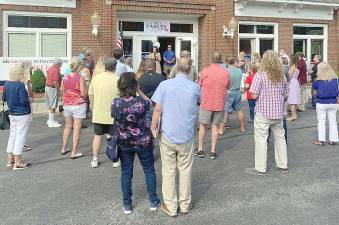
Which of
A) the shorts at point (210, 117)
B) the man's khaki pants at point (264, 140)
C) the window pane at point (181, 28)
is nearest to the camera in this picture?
A: the man's khaki pants at point (264, 140)

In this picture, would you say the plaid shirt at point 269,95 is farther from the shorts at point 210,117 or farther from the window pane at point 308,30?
the window pane at point 308,30

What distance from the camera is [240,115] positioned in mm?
10117

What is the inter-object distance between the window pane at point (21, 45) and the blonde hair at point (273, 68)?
10283 mm

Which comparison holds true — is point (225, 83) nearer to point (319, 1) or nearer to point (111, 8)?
point (111, 8)

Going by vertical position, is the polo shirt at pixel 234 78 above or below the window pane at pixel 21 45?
below

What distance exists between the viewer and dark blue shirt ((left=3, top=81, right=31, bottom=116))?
22.5 feet

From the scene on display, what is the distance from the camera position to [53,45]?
14906 millimetres

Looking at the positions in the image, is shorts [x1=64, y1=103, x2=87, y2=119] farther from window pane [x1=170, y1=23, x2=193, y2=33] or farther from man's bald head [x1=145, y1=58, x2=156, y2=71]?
window pane [x1=170, y1=23, x2=193, y2=33]

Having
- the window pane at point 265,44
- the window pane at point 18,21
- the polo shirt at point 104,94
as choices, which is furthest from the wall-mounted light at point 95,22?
the polo shirt at point 104,94

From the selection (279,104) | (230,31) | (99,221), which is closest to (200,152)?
(279,104)

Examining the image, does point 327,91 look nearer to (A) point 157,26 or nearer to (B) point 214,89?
(B) point 214,89

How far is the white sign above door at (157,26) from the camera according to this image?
16625 millimetres

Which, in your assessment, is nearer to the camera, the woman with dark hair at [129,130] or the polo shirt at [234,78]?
Result: the woman with dark hair at [129,130]

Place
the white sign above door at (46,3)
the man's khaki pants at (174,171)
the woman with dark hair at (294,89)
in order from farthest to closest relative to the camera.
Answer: the white sign above door at (46,3)
the woman with dark hair at (294,89)
the man's khaki pants at (174,171)
